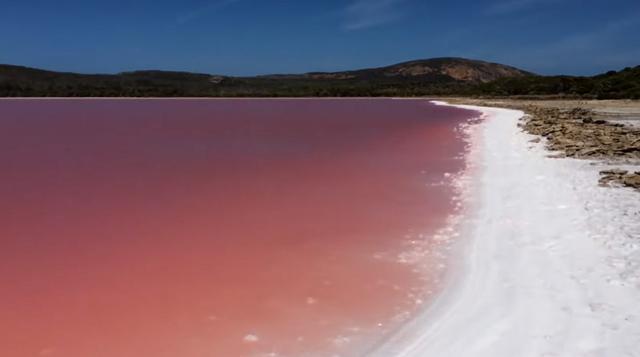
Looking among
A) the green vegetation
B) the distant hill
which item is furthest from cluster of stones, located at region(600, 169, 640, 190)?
the distant hill

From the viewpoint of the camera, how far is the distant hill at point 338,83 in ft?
258

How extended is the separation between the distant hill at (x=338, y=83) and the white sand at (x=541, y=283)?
47.6m

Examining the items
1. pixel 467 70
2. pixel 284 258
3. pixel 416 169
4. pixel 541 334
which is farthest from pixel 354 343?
pixel 467 70

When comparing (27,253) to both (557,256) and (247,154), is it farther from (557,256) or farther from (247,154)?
(247,154)

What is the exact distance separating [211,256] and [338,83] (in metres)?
152

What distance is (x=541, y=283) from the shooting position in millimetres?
5223

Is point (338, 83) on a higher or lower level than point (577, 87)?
higher

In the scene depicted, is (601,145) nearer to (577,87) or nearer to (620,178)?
(620,178)

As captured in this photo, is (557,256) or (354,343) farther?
(557,256)

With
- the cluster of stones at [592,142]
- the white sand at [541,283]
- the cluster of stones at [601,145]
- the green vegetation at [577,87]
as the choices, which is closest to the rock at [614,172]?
the cluster of stones at [601,145]

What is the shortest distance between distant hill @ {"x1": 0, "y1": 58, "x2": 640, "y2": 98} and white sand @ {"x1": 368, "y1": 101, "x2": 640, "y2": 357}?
47628 mm

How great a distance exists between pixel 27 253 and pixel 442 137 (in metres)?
16.8

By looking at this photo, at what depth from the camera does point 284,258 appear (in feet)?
20.8

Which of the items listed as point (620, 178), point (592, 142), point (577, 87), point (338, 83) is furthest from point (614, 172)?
point (338, 83)
